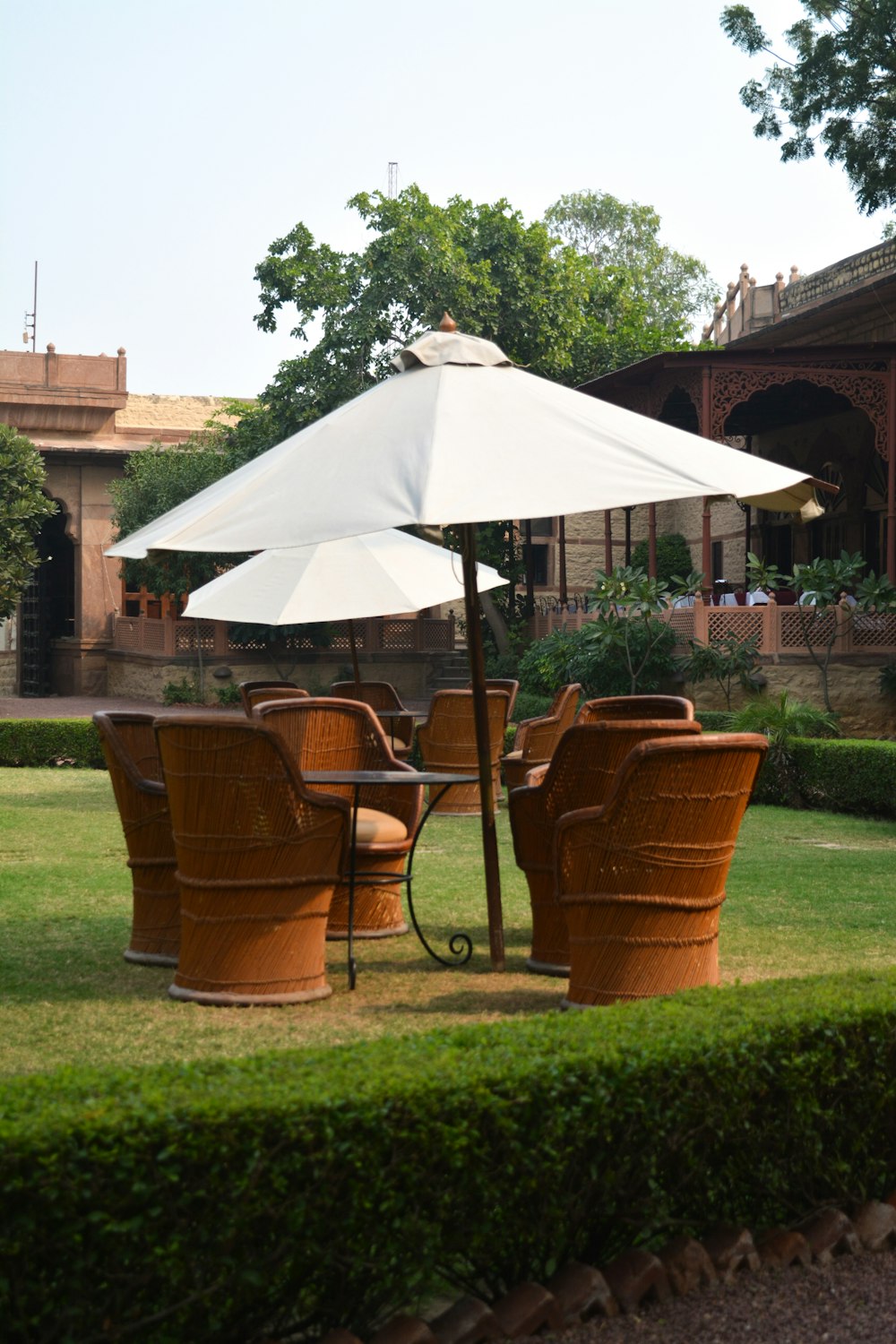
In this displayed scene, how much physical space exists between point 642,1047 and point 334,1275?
0.78 metres

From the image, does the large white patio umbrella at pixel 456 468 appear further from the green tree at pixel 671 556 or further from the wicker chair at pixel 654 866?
the green tree at pixel 671 556

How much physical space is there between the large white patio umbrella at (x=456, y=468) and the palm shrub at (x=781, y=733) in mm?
7584

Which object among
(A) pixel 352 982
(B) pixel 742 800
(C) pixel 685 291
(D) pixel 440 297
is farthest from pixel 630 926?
(C) pixel 685 291

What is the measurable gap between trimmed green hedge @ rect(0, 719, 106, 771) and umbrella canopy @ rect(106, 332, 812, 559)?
35.9 ft

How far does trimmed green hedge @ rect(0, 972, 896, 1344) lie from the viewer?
2.43 meters

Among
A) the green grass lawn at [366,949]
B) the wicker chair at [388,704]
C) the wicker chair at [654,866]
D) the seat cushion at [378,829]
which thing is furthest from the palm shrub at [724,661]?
the wicker chair at [654,866]

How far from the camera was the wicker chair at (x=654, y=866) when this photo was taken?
4.73 metres

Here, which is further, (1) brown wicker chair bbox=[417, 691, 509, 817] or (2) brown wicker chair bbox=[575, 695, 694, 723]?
(1) brown wicker chair bbox=[417, 691, 509, 817]

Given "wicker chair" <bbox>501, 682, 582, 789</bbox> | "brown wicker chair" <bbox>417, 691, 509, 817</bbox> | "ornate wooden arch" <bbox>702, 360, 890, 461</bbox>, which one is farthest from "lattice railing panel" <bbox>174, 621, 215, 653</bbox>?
"wicker chair" <bbox>501, 682, 582, 789</bbox>

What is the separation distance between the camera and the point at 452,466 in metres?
4.62

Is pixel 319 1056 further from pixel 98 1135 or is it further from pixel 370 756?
pixel 370 756

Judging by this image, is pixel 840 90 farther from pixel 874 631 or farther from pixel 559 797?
pixel 559 797

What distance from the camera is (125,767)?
564 centimetres

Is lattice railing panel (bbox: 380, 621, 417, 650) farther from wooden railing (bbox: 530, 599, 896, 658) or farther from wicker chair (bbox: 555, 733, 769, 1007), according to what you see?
wicker chair (bbox: 555, 733, 769, 1007)
